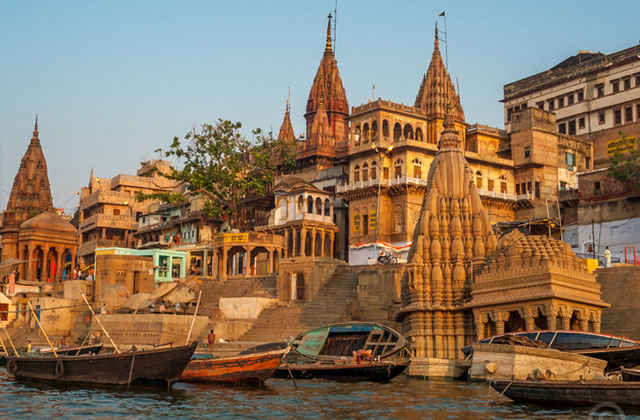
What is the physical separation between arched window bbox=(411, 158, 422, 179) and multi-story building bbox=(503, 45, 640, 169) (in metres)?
12.5

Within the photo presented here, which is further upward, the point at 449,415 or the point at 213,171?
the point at 213,171

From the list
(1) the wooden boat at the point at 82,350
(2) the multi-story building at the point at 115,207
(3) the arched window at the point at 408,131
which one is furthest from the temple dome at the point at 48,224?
(1) the wooden boat at the point at 82,350

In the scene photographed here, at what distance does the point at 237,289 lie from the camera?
4353cm

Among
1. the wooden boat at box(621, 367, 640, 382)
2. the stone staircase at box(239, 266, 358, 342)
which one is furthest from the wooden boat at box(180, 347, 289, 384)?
the stone staircase at box(239, 266, 358, 342)

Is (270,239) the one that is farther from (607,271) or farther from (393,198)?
(607,271)

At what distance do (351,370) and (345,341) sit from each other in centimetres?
355

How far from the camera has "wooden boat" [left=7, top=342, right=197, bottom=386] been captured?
2222cm

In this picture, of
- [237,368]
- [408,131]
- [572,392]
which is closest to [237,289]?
[408,131]

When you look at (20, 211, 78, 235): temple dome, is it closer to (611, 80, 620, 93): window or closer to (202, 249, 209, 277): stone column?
(202, 249, 209, 277): stone column

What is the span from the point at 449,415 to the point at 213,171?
35.2m

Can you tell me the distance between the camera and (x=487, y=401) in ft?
65.8

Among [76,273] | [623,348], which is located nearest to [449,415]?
[623,348]

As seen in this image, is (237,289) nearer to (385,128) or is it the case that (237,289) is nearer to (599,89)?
(385,128)

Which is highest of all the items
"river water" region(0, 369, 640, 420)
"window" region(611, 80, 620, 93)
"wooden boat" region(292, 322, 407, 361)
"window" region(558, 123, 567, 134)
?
"window" region(611, 80, 620, 93)
